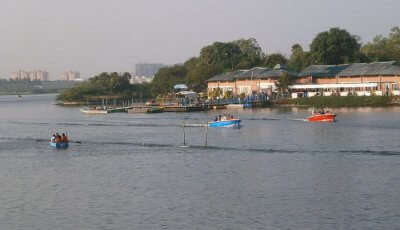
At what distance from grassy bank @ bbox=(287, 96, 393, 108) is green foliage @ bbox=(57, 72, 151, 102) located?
6679cm

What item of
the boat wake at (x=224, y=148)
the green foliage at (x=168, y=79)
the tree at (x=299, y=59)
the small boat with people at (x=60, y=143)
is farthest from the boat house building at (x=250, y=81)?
the small boat with people at (x=60, y=143)

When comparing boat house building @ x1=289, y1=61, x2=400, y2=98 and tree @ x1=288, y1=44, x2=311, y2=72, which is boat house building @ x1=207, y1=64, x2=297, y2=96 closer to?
boat house building @ x1=289, y1=61, x2=400, y2=98

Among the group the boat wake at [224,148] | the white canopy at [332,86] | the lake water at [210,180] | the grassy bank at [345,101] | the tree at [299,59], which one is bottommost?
the lake water at [210,180]

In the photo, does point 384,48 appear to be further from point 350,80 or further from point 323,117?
point 323,117

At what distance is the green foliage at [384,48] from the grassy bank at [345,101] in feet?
63.8

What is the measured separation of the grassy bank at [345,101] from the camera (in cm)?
7950

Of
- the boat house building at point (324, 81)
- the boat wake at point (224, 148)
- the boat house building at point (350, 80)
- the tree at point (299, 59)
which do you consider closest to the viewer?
the boat wake at point (224, 148)

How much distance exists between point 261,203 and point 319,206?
7.69 feet

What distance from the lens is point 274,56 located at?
111125 mm

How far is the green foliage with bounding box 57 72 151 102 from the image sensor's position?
463ft

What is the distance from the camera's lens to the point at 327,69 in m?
91.2

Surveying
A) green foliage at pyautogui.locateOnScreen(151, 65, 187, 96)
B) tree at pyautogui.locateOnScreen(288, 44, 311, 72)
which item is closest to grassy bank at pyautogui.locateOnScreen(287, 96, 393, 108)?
tree at pyautogui.locateOnScreen(288, 44, 311, 72)

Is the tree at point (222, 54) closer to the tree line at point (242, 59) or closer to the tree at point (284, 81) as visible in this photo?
the tree line at point (242, 59)

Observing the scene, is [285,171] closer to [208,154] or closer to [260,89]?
[208,154]
